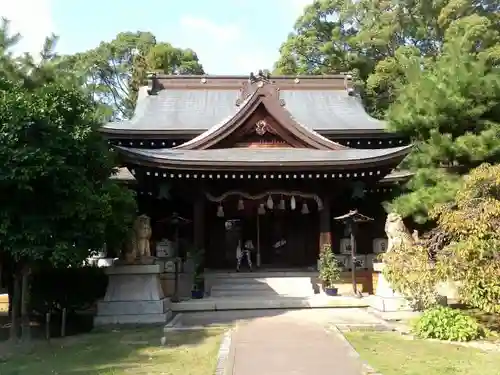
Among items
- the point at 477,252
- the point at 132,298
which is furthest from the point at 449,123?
the point at 132,298

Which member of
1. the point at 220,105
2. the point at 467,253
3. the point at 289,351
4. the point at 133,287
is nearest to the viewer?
the point at 289,351

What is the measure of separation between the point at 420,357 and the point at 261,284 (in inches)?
314

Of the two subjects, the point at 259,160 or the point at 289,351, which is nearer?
the point at 289,351

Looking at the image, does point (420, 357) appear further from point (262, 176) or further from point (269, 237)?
point (269, 237)

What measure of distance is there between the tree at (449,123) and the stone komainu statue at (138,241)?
22.9 ft

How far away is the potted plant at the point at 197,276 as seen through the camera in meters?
14.8

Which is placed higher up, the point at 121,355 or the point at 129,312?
the point at 129,312

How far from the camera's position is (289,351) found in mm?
8367

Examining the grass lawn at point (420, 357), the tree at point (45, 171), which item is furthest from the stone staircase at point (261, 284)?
the grass lawn at point (420, 357)

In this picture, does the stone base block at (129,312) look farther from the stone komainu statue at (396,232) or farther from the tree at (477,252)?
the tree at (477,252)

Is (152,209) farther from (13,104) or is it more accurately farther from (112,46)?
(112,46)

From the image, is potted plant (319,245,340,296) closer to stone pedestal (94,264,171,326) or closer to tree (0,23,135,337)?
stone pedestal (94,264,171,326)

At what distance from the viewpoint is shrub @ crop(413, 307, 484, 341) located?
376 inches

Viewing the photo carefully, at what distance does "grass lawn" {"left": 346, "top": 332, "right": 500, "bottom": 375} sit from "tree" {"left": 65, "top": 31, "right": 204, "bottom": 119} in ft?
107
